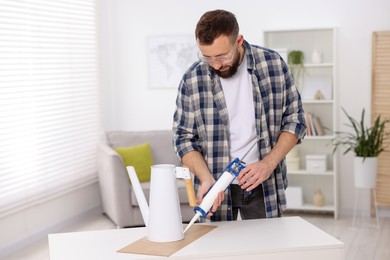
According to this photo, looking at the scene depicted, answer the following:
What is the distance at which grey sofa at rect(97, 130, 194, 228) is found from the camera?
495 centimetres

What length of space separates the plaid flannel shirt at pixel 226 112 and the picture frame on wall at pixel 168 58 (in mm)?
3372

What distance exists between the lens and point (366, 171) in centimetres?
507

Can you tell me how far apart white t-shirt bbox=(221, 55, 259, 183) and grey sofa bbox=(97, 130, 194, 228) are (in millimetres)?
2409

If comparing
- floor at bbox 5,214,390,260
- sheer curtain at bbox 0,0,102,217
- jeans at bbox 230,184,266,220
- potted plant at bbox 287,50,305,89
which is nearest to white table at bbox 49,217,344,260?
jeans at bbox 230,184,266,220

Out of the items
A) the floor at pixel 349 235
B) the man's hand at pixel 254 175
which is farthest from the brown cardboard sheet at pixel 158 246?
the floor at pixel 349 235

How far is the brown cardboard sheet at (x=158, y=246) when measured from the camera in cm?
211

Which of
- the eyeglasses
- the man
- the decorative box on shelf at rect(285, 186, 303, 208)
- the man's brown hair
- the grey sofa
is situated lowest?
the decorative box on shelf at rect(285, 186, 303, 208)

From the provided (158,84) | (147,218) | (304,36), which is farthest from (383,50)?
(147,218)

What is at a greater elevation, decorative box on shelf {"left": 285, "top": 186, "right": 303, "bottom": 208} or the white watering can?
the white watering can

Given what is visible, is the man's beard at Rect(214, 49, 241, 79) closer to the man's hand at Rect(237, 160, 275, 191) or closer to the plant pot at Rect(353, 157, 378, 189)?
the man's hand at Rect(237, 160, 275, 191)

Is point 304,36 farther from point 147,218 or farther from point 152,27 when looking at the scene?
point 147,218

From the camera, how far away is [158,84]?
6.07 m

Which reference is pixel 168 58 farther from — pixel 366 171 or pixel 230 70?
pixel 230 70

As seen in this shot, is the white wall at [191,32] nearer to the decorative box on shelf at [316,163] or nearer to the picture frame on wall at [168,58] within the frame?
the picture frame on wall at [168,58]
